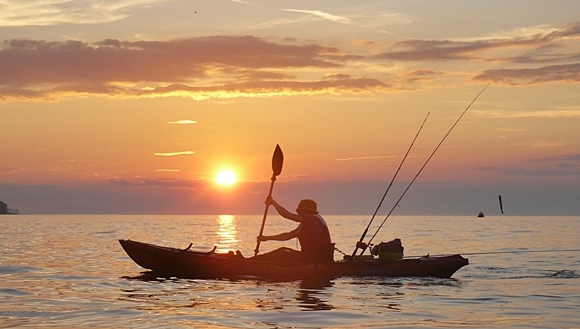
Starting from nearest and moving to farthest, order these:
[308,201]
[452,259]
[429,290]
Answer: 1. [429,290]
2. [308,201]
3. [452,259]

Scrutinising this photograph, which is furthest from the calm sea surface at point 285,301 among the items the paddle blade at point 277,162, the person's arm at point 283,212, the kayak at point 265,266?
the paddle blade at point 277,162

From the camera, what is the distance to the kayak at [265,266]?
22.4 metres

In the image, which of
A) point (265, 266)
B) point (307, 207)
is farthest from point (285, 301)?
point (307, 207)

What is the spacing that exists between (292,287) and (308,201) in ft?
9.53

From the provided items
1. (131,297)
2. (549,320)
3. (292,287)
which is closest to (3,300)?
(131,297)

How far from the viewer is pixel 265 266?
884 inches

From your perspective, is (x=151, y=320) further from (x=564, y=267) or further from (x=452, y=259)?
(x=564, y=267)

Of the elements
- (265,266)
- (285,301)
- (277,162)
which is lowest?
(285,301)

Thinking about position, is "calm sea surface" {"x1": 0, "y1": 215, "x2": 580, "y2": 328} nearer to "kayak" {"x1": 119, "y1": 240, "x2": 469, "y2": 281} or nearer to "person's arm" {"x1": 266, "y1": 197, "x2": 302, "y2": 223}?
"kayak" {"x1": 119, "y1": 240, "x2": 469, "y2": 281}

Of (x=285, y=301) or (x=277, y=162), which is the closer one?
(x=285, y=301)

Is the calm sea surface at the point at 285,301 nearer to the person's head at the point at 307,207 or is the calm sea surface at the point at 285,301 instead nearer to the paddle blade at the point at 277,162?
the person's head at the point at 307,207

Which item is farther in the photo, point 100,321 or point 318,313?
point 318,313

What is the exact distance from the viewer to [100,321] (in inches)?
573

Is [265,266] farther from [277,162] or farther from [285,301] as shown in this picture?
[285,301]
